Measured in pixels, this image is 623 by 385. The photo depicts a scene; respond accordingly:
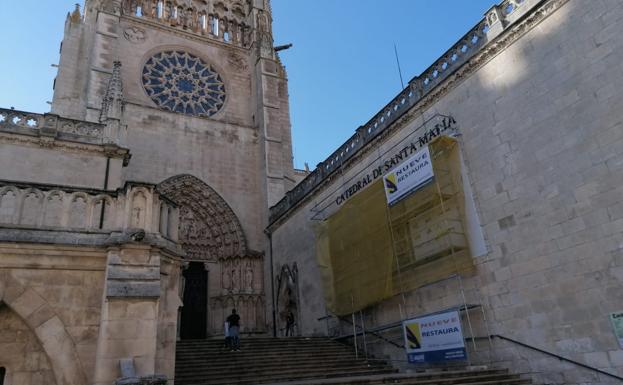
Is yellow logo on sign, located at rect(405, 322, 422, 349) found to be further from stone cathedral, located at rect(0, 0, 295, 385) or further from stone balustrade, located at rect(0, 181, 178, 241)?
stone balustrade, located at rect(0, 181, 178, 241)

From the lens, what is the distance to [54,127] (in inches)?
492

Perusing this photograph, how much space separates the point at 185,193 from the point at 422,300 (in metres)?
10.9

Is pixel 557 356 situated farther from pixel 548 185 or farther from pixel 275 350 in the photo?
pixel 275 350

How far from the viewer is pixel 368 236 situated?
12.4 m

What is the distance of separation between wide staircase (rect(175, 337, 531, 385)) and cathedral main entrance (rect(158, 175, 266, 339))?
498 cm

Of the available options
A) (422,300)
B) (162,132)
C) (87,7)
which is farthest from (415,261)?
(87,7)

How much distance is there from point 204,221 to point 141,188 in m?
12.0

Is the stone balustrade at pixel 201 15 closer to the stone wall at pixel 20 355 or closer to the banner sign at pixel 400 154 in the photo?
the banner sign at pixel 400 154

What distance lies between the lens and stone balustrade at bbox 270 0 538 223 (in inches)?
399

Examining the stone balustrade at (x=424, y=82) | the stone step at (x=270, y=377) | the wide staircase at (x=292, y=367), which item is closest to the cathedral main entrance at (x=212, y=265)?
the stone balustrade at (x=424, y=82)

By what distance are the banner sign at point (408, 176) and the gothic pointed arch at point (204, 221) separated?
8.20 m

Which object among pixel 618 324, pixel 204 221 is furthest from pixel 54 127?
pixel 618 324

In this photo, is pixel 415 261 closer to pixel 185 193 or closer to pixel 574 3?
pixel 574 3

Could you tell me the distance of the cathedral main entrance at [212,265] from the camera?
16.8 meters
